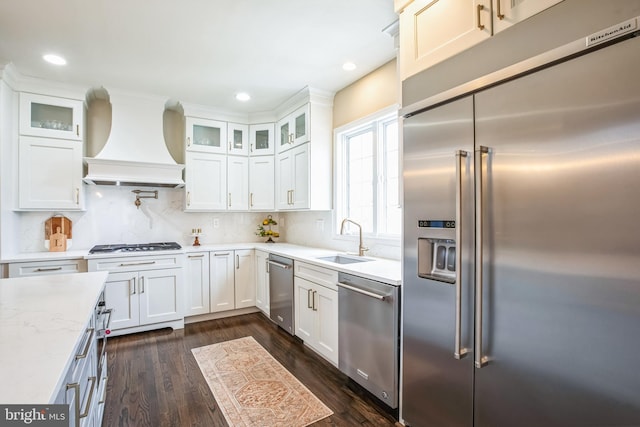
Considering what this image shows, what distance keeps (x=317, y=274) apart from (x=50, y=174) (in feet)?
9.75

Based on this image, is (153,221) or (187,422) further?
(153,221)

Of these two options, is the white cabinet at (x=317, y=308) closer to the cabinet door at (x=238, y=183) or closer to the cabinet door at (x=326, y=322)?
the cabinet door at (x=326, y=322)

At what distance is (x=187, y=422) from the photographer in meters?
1.98

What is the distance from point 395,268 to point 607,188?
1.44 m

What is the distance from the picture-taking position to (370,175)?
3.18m

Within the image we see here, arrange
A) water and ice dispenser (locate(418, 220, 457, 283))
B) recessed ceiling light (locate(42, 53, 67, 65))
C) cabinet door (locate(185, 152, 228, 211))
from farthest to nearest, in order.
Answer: cabinet door (locate(185, 152, 228, 211)) < recessed ceiling light (locate(42, 53, 67, 65)) < water and ice dispenser (locate(418, 220, 457, 283))

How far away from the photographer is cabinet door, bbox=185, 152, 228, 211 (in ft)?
12.9

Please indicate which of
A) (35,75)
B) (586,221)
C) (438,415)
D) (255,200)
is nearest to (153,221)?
(255,200)

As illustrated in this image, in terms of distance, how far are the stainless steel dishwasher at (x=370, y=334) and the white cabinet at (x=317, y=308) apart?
0.36ft

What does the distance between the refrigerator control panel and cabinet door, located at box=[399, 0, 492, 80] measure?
938mm

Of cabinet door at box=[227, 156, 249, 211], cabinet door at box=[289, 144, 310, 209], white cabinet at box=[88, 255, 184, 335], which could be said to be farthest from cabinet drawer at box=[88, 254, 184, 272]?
cabinet door at box=[289, 144, 310, 209]

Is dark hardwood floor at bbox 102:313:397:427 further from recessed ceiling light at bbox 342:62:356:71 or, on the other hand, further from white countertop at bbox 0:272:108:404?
recessed ceiling light at bbox 342:62:356:71

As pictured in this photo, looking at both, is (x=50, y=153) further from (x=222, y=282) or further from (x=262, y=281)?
(x=262, y=281)

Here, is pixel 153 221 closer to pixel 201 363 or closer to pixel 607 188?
pixel 201 363
